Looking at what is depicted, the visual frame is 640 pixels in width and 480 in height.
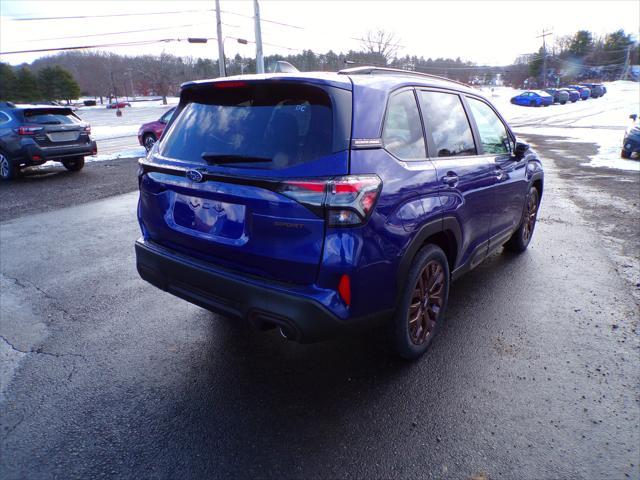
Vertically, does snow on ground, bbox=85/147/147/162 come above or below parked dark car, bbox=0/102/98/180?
below

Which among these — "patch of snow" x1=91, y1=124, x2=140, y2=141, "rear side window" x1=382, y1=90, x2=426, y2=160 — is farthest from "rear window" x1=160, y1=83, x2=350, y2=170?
"patch of snow" x1=91, y1=124, x2=140, y2=141

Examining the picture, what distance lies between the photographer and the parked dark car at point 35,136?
32.2ft

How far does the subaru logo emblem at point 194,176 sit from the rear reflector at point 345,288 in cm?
104

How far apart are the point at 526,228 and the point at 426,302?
2.95m

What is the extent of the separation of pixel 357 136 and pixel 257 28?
28156 millimetres

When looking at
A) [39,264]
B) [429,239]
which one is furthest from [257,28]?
[429,239]

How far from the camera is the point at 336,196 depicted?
2.23 m

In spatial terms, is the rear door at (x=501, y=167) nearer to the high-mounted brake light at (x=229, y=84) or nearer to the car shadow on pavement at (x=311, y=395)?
the car shadow on pavement at (x=311, y=395)

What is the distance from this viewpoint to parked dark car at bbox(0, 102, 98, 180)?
32.2 feet

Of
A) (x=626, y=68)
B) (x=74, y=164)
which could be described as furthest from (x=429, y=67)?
(x=74, y=164)

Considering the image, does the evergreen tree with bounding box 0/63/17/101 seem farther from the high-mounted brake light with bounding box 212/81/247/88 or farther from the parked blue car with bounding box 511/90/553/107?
the high-mounted brake light with bounding box 212/81/247/88

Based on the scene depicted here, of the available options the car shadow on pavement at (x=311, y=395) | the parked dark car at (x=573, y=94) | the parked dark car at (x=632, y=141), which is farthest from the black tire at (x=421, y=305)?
the parked dark car at (x=573, y=94)

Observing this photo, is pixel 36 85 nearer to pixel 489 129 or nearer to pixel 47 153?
pixel 47 153

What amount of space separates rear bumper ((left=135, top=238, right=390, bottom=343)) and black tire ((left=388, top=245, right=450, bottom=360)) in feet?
0.79
